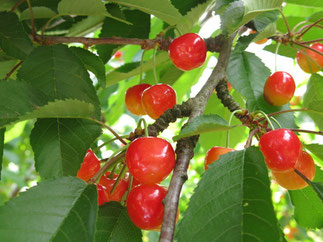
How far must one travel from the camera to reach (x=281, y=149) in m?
0.83

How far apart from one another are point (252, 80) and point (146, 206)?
716 mm

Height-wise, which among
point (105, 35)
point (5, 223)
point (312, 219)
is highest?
point (105, 35)

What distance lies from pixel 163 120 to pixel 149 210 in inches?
12.0

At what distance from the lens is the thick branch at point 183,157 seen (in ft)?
2.21

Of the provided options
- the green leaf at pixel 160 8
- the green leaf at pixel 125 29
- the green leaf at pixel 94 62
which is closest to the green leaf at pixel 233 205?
the green leaf at pixel 160 8

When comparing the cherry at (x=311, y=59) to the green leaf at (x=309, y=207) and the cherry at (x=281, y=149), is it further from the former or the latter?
the cherry at (x=281, y=149)

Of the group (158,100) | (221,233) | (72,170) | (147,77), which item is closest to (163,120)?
(158,100)

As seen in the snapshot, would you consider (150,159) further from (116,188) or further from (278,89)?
(278,89)

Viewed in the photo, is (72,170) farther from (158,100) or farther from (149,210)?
(158,100)

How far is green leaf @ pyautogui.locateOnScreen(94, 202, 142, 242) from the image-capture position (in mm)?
869

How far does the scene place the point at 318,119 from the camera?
1396mm

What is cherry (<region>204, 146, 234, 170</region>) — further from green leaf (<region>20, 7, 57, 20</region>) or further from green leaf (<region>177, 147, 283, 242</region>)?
green leaf (<region>20, 7, 57, 20</region>)

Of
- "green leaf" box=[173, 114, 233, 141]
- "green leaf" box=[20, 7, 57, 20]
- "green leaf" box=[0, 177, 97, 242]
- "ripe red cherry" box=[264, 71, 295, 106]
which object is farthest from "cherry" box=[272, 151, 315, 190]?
"green leaf" box=[20, 7, 57, 20]

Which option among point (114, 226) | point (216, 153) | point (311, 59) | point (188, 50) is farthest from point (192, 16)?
point (114, 226)
